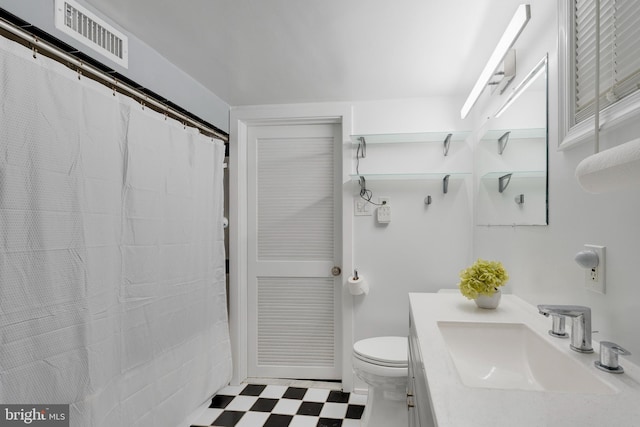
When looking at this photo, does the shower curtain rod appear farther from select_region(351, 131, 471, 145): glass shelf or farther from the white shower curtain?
select_region(351, 131, 471, 145): glass shelf

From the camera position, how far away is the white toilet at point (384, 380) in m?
2.18

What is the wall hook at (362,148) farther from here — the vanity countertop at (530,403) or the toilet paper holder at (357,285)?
the vanity countertop at (530,403)

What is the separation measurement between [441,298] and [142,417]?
5.22ft

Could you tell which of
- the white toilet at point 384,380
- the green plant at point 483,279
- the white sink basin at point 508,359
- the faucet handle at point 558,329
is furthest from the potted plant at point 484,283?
the white toilet at point 384,380

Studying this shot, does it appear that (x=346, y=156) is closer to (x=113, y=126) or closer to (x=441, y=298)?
(x=441, y=298)

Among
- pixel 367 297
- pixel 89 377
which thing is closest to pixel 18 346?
pixel 89 377

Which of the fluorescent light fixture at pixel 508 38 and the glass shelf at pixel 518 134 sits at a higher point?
the fluorescent light fixture at pixel 508 38

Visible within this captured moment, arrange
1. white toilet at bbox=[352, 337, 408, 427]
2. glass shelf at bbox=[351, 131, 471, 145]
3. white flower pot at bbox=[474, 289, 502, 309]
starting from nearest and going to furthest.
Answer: white flower pot at bbox=[474, 289, 502, 309], white toilet at bbox=[352, 337, 408, 427], glass shelf at bbox=[351, 131, 471, 145]

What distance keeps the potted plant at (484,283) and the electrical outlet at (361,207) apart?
1251 millimetres

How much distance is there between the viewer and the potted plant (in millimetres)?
1604

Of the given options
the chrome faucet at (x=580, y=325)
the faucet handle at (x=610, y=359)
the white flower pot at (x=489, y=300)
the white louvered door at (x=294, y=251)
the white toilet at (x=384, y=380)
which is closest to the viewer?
the faucet handle at (x=610, y=359)

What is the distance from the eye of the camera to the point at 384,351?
2.30 metres

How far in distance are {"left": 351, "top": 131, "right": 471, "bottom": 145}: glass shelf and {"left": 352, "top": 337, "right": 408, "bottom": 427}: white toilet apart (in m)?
1.45

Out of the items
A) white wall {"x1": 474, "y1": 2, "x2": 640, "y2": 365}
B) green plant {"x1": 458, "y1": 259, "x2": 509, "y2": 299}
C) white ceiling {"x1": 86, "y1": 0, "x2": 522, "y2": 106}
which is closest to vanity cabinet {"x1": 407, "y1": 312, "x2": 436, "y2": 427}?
green plant {"x1": 458, "y1": 259, "x2": 509, "y2": 299}
